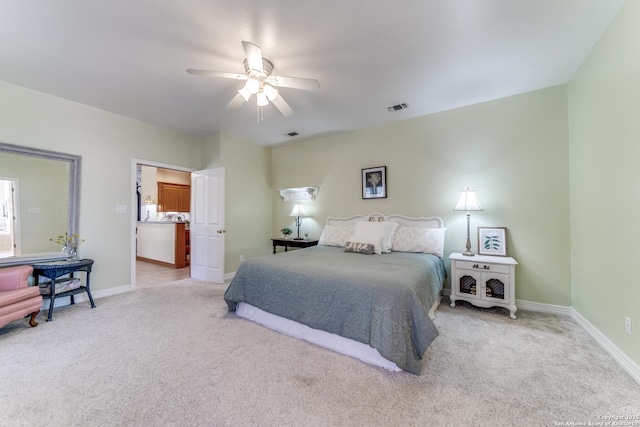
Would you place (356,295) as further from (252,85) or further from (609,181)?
(609,181)

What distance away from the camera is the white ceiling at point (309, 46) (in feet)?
6.00

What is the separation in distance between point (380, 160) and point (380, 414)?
3498mm

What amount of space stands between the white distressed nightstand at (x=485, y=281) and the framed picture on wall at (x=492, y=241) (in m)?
0.13

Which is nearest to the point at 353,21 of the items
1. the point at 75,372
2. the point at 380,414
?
the point at 380,414

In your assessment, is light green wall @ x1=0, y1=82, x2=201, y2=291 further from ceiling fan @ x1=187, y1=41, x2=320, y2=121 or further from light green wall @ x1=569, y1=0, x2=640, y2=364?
light green wall @ x1=569, y1=0, x2=640, y2=364

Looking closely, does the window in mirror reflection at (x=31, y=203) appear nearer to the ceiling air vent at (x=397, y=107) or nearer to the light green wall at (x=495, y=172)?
the light green wall at (x=495, y=172)

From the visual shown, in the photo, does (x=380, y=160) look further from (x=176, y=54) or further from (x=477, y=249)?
(x=176, y=54)

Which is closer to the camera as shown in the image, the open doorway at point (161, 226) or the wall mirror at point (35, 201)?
the wall mirror at point (35, 201)

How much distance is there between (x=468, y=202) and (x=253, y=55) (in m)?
2.99

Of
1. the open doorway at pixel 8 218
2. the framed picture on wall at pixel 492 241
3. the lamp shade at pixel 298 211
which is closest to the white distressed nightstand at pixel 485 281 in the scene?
the framed picture on wall at pixel 492 241

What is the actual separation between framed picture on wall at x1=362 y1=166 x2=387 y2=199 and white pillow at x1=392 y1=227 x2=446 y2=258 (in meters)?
0.80

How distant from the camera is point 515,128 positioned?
10.2 feet

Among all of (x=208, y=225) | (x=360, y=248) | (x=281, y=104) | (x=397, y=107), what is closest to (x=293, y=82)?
(x=281, y=104)

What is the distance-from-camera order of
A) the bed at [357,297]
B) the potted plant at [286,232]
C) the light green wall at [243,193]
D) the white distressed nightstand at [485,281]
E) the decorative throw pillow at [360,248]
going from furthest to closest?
the potted plant at [286,232] → the light green wall at [243,193] → the decorative throw pillow at [360,248] → the white distressed nightstand at [485,281] → the bed at [357,297]
